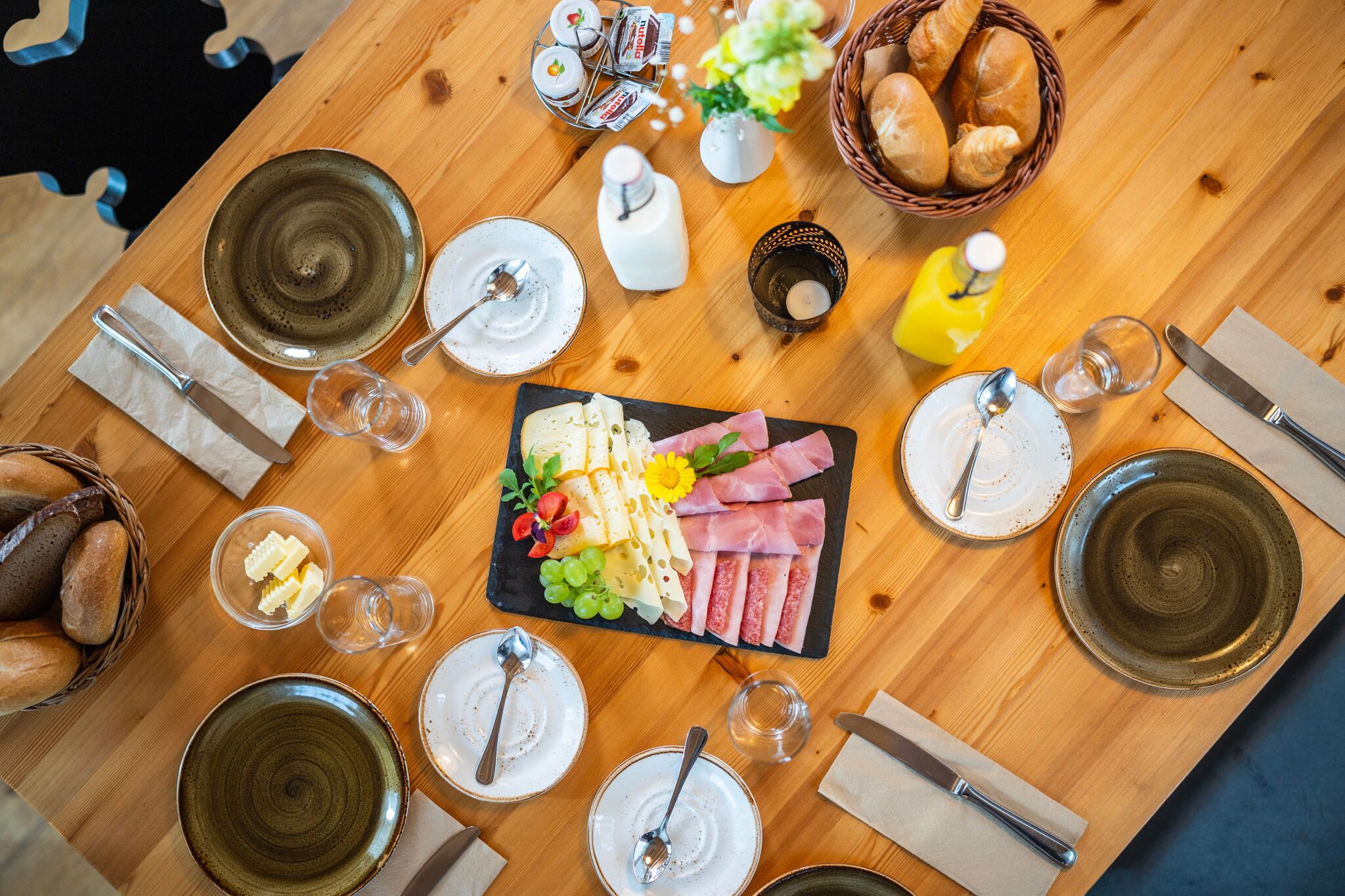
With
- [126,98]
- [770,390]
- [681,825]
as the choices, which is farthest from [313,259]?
[681,825]

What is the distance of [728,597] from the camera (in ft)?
4.67

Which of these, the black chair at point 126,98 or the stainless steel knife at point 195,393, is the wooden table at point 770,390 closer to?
the stainless steel knife at point 195,393

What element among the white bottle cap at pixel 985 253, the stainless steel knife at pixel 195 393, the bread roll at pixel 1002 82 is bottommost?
the stainless steel knife at pixel 195 393

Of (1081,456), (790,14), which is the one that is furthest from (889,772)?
(790,14)

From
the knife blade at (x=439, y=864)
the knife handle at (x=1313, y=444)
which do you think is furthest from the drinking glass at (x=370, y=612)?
the knife handle at (x=1313, y=444)

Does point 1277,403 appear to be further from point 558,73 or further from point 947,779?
point 558,73

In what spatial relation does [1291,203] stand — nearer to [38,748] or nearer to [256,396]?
[256,396]

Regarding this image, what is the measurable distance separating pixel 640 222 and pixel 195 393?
915 millimetres

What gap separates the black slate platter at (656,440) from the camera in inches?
56.3

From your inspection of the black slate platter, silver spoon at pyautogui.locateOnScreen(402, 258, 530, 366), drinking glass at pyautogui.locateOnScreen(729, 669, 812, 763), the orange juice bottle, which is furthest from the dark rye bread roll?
the orange juice bottle

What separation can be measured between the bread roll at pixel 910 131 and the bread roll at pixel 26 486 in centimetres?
152

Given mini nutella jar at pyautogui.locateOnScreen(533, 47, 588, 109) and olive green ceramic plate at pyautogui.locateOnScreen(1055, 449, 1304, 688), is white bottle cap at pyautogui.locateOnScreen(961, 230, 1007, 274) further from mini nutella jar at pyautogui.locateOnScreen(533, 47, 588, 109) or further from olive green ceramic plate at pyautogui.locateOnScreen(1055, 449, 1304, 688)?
mini nutella jar at pyautogui.locateOnScreen(533, 47, 588, 109)

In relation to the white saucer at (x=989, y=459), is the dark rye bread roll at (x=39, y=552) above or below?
below

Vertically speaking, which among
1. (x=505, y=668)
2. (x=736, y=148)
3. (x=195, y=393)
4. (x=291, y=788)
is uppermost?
(x=736, y=148)
